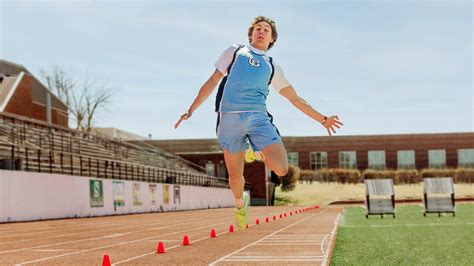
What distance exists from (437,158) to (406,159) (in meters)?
3.96

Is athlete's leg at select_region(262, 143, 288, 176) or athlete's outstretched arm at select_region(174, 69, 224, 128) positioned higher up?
athlete's outstretched arm at select_region(174, 69, 224, 128)

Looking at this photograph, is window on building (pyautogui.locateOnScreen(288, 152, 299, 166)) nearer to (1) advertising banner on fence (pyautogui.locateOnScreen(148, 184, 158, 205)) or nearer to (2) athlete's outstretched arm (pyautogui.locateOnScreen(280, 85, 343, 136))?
(1) advertising banner on fence (pyautogui.locateOnScreen(148, 184, 158, 205))

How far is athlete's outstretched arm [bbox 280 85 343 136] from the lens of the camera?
227 inches

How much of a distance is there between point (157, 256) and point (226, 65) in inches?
221

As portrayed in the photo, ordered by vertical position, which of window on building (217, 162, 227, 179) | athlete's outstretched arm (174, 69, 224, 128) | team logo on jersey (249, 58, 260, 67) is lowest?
window on building (217, 162, 227, 179)

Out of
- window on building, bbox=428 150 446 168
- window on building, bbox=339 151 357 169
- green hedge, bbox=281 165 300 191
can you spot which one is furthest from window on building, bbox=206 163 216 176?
window on building, bbox=428 150 446 168

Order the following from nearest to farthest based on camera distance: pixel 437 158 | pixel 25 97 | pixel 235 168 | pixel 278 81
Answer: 1. pixel 235 168
2. pixel 278 81
3. pixel 25 97
4. pixel 437 158

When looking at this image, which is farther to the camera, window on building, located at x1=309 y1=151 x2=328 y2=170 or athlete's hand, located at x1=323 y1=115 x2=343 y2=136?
window on building, located at x1=309 y1=151 x2=328 y2=170

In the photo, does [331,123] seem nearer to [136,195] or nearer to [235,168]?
[235,168]

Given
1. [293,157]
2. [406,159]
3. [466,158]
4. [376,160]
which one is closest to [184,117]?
[293,157]

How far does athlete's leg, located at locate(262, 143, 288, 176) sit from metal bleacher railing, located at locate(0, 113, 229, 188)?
22852mm

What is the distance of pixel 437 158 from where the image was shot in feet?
301

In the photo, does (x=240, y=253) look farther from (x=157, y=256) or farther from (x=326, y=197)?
(x=326, y=197)

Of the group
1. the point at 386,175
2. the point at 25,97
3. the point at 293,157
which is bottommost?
the point at 386,175
